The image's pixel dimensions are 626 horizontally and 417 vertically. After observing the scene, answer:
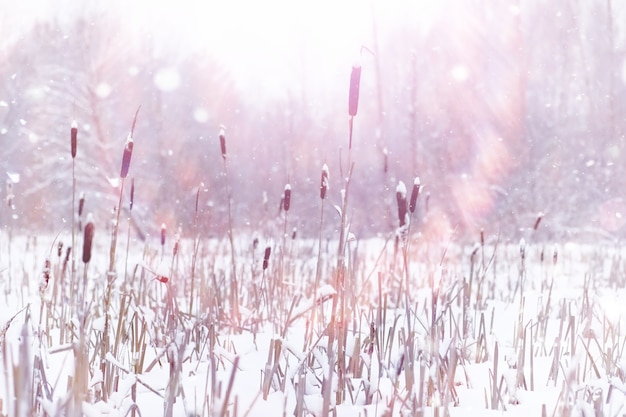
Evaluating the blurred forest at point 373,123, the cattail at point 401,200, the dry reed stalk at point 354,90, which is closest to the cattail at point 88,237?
the dry reed stalk at point 354,90

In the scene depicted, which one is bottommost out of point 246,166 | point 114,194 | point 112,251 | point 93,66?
point 112,251

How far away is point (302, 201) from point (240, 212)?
2430 millimetres

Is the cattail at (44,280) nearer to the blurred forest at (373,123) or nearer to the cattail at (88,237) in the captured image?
the cattail at (88,237)

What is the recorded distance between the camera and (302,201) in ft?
73.6

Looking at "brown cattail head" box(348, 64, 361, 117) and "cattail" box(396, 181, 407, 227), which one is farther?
"cattail" box(396, 181, 407, 227)

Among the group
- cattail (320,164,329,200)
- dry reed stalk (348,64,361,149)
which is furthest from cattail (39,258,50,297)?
dry reed stalk (348,64,361,149)

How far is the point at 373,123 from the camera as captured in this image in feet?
84.1

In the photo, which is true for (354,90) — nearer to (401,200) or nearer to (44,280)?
(401,200)

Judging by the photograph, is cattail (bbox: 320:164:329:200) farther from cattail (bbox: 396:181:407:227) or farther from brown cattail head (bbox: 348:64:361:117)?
brown cattail head (bbox: 348:64:361:117)

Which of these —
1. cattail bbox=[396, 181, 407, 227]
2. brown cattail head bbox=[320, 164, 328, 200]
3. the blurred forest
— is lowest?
cattail bbox=[396, 181, 407, 227]

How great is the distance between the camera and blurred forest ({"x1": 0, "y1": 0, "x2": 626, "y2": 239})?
18938mm

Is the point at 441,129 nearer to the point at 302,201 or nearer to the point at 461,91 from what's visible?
the point at 461,91

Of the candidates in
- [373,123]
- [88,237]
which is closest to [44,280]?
[88,237]

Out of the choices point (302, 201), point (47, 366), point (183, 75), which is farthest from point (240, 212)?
point (47, 366)
